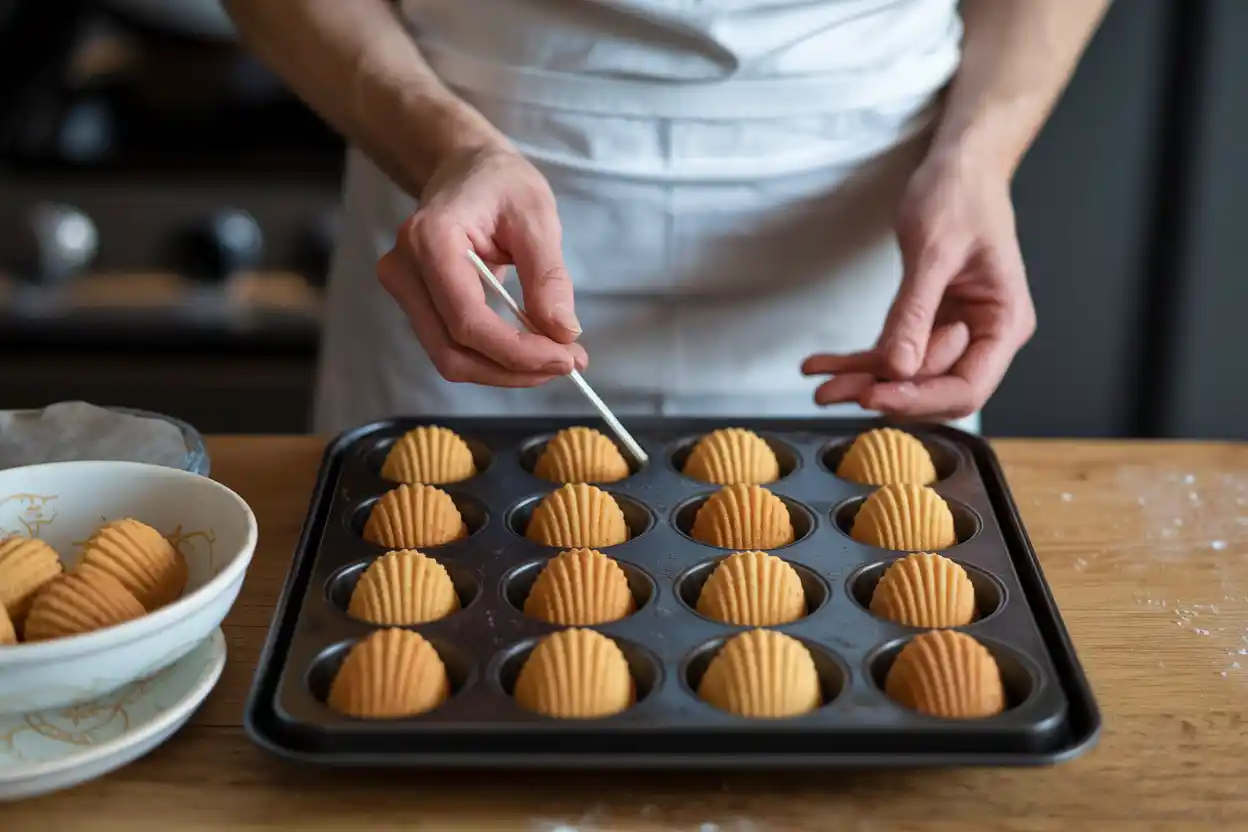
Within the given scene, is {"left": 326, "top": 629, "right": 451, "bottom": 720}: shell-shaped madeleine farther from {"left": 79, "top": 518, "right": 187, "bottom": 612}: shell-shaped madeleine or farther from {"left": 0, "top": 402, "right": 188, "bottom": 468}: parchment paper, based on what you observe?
{"left": 0, "top": 402, "right": 188, "bottom": 468}: parchment paper

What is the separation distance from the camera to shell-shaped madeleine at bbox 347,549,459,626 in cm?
102

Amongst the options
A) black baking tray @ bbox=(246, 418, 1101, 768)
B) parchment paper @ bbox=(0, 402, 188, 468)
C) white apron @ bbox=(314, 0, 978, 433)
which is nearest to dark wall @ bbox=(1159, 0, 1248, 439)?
white apron @ bbox=(314, 0, 978, 433)

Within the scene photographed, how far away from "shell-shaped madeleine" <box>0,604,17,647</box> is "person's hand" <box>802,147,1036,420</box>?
75 centimetres

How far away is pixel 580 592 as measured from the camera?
3.37 feet

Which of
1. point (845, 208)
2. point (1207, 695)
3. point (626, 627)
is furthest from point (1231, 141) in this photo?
point (626, 627)

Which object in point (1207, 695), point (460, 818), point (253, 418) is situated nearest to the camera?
point (460, 818)

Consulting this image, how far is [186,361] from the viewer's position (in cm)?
251

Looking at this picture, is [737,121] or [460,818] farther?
[737,121]

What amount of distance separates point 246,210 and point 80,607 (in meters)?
1.64

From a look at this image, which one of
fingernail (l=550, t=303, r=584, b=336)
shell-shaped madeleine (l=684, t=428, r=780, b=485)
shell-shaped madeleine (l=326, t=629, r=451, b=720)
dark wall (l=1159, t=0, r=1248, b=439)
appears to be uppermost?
fingernail (l=550, t=303, r=584, b=336)

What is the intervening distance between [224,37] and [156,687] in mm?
1813

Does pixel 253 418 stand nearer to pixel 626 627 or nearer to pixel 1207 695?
pixel 626 627

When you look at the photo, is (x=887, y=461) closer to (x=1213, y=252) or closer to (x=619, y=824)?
(x=619, y=824)

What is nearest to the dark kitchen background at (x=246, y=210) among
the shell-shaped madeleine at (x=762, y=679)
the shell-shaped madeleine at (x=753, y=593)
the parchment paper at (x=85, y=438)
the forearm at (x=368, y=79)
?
the forearm at (x=368, y=79)
